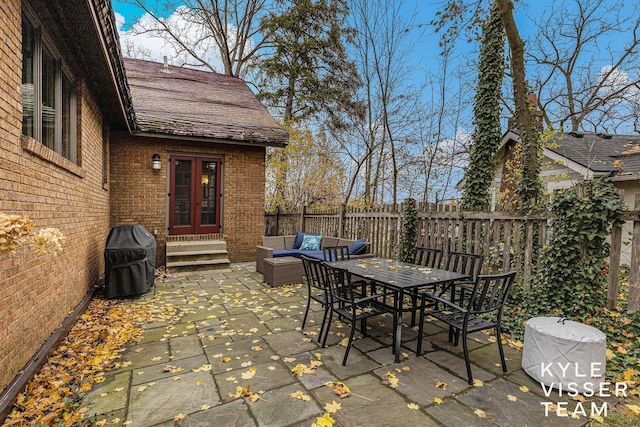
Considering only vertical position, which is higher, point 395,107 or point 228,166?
point 395,107

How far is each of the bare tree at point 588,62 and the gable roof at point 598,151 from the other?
5.19 ft

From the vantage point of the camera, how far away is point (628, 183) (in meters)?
7.88

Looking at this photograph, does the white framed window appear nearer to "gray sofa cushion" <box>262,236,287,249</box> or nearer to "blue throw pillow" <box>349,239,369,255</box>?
"gray sofa cushion" <box>262,236,287,249</box>

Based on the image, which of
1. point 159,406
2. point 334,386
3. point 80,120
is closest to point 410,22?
point 80,120

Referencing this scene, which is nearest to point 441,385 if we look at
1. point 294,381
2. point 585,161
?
point 294,381

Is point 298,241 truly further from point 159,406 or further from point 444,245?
point 159,406

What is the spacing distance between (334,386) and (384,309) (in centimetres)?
107

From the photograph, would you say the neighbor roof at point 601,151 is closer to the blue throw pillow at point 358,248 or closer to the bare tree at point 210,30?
the blue throw pillow at point 358,248

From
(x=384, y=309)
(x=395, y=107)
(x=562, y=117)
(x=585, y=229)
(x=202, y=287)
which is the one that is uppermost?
(x=562, y=117)

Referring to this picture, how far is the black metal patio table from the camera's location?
3.08 meters

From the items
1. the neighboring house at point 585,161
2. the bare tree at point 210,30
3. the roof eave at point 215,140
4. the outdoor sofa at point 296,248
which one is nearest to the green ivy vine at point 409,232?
the outdoor sofa at point 296,248

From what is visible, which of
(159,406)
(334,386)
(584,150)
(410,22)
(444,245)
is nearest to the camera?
(159,406)

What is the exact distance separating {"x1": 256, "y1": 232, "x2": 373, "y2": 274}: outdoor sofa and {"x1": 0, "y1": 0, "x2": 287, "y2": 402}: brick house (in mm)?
1123

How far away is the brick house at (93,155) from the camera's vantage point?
2439 millimetres
